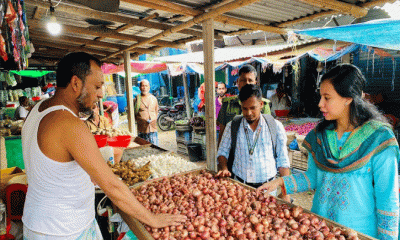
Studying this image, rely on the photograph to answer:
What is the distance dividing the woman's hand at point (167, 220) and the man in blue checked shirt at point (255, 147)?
2.86ft

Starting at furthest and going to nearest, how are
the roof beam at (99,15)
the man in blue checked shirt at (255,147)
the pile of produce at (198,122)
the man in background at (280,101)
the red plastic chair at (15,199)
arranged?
the man in background at (280,101), the pile of produce at (198,122), the roof beam at (99,15), the man in blue checked shirt at (255,147), the red plastic chair at (15,199)

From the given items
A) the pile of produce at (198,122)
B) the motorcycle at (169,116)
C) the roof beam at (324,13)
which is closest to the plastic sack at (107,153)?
the roof beam at (324,13)

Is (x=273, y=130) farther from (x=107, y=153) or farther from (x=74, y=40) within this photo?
(x=74, y=40)

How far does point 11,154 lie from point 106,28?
3315 mm

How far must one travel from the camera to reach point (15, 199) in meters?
2.43

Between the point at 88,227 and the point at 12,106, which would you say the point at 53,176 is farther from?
the point at 12,106

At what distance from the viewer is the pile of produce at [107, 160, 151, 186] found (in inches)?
120

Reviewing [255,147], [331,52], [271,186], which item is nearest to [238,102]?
[255,147]

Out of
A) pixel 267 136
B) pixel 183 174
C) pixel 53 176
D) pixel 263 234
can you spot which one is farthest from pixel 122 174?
pixel 263 234

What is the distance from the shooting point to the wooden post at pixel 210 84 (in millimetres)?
3318

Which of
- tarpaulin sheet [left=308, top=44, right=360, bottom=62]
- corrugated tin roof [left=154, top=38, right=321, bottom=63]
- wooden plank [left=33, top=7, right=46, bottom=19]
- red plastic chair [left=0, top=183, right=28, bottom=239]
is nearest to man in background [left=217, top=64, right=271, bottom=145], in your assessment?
red plastic chair [left=0, top=183, right=28, bottom=239]

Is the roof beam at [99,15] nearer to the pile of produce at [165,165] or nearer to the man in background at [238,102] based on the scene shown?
the man in background at [238,102]

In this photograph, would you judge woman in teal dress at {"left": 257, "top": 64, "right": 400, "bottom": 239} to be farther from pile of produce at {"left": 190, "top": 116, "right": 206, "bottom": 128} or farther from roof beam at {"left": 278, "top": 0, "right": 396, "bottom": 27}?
pile of produce at {"left": 190, "top": 116, "right": 206, "bottom": 128}

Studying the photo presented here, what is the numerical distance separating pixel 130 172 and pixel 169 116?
436 inches
